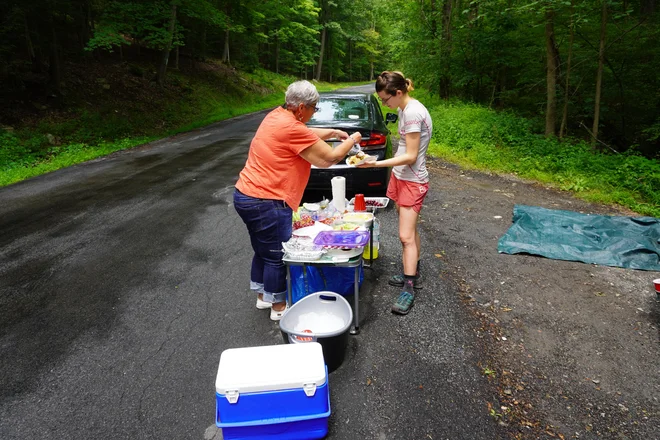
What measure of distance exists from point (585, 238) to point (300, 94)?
3.86 metres

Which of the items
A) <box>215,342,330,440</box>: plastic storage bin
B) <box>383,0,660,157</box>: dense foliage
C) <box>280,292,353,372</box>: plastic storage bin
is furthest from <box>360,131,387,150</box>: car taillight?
<box>383,0,660,157</box>: dense foliage

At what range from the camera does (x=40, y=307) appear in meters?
3.30

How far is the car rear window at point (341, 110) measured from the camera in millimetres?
5590

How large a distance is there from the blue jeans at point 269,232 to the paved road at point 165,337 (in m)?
0.36

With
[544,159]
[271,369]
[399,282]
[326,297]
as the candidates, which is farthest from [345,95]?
[271,369]

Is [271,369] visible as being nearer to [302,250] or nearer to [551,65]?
[302,250]

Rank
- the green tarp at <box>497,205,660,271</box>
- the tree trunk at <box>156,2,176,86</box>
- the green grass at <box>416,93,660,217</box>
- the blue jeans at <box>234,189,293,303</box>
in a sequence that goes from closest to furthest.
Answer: the blue jeans at <box>234,189,293,303</box>, the green tarp at <box>497,205,660,271</box>, the green grass at <box>416,93,660,217</box>, the tree trunk at <box>156,2,176,86</box>

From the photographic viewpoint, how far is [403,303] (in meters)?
3.15

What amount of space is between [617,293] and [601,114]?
9.51 meters

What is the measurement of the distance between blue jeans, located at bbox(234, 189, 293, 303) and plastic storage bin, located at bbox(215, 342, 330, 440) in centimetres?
99

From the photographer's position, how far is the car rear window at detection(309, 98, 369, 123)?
18.3 ft

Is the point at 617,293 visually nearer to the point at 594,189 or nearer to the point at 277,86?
the point at 594,189

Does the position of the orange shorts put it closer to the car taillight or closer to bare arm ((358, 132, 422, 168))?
bare arm ((358, 132, 422, 168))

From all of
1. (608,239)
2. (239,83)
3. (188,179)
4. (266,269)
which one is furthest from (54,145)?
(239,83)
